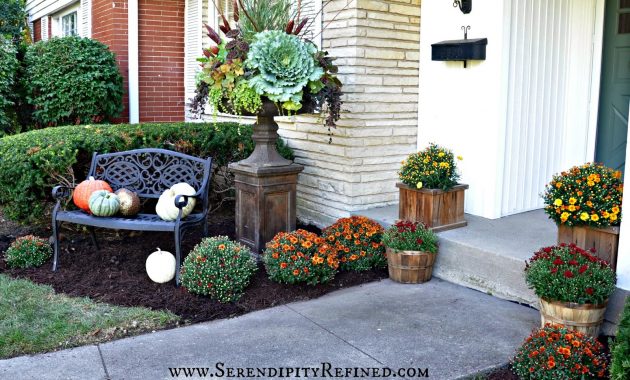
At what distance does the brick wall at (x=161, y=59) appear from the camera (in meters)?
8.12

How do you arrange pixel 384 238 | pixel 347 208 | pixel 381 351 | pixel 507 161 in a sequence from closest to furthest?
pixel 381 351, pixel 384 238, pixel 507 161, pixel 347 208

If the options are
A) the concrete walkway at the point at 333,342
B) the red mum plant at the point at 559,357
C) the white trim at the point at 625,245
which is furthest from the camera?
the white trim at the point at 625,245

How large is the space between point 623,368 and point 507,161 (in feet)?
8.94

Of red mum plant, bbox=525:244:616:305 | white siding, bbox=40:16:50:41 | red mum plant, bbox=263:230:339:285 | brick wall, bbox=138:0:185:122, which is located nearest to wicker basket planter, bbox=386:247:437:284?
red mum plant, bbox=263:230:339:285

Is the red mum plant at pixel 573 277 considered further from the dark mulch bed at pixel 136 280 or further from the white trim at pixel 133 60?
the white trim at pixel 133 60

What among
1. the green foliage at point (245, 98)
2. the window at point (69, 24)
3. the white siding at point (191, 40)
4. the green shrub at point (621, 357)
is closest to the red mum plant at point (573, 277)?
the green shrub at point (621, 357)

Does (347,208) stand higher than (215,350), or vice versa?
(347,208)

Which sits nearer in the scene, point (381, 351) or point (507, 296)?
point (381, 351)

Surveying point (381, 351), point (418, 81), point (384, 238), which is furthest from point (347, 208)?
point (381, 351)

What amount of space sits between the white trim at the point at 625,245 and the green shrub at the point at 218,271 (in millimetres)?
2263

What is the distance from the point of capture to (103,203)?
4.71 m

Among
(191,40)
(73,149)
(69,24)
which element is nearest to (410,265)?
(73,149)

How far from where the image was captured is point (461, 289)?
4.46m

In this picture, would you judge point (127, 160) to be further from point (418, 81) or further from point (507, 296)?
point (507, 296)
